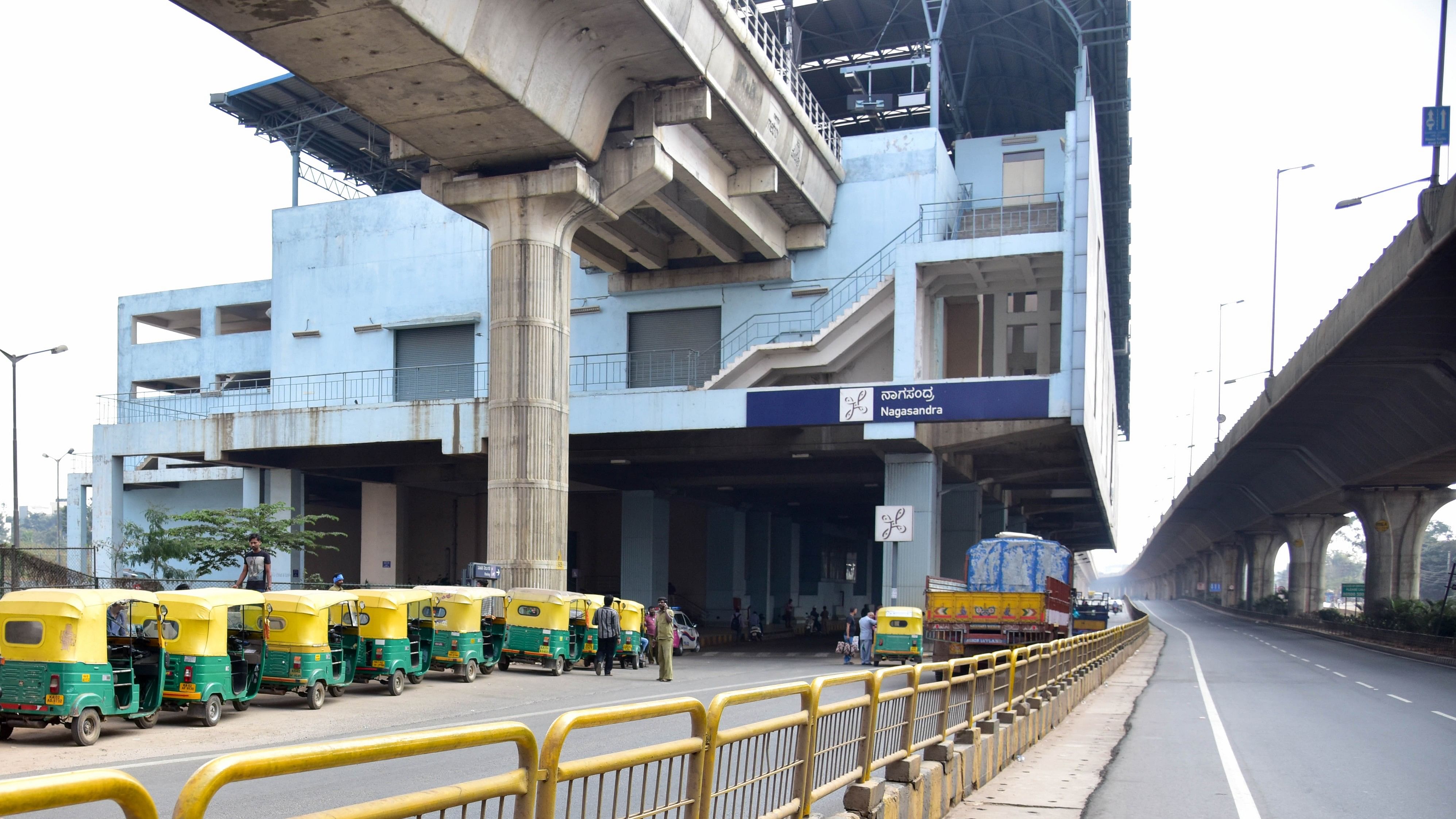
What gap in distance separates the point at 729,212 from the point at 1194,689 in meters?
18.5

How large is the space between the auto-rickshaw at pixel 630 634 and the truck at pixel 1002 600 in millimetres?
7266

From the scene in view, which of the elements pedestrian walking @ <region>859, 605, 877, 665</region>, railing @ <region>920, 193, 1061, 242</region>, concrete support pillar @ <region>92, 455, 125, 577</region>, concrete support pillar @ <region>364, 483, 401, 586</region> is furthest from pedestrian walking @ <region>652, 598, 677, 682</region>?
concrete support pillar @ <region>92, 455, 125, 577</region>

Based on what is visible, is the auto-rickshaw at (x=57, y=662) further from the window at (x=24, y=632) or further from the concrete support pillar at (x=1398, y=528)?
the concrete support pillar at (x=1398, y=528)

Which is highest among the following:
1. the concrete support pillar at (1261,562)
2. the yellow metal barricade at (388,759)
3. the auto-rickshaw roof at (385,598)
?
the yellow metal barricade at (388,759)


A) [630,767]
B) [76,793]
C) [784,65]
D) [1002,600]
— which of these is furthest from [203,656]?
[784,65]

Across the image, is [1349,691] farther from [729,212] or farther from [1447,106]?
[729,212]

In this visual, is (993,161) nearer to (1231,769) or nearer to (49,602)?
(1231,769)

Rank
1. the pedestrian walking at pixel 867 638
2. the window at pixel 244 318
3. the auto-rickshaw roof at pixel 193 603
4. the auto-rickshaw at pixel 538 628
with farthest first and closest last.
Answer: the window at pixel 244 318 < the pedestrian walking at pixel 867 638 < the auto-rickshaw at pixel 538 628 < the auto-rickshaw roof at pixel 193 603

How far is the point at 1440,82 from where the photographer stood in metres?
31.9

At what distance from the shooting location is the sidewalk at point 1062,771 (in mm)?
10297

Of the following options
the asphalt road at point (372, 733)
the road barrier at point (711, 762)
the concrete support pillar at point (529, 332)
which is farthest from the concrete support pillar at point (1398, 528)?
the road barrier at point (711, 762)

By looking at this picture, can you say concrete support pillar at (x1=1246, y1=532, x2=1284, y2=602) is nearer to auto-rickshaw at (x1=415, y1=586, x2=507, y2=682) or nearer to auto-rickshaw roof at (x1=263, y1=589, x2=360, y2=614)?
auto-rickshaw at (x1=415, y1=586, x2=507, y2=682)

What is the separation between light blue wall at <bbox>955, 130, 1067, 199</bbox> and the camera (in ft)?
148

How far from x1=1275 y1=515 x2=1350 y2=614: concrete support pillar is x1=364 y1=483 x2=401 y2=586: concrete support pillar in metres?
61.2
